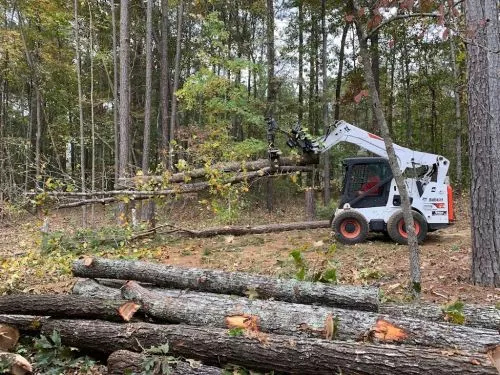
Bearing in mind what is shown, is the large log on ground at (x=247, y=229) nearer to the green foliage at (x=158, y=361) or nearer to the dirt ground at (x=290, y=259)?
the dirt ground at (x=290, y=259)

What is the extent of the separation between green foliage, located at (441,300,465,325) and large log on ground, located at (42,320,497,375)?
2.86 ft

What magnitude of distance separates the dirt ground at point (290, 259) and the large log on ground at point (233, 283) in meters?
1.00

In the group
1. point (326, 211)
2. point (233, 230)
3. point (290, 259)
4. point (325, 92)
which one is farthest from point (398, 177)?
point (325, 92)

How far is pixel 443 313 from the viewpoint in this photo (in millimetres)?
4160

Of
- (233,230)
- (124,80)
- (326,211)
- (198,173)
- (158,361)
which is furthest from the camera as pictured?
(326,211)

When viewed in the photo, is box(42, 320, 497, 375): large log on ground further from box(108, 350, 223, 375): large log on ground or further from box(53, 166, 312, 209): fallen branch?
box(53, 166, 312, 209): fallen branch

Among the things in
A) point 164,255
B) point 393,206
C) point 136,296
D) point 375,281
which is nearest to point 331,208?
point 393,206

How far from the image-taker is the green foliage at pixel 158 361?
361 cm

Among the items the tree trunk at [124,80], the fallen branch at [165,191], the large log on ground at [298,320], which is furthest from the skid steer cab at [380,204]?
the large log on ground at [298,320]

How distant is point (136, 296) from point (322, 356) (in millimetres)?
2182

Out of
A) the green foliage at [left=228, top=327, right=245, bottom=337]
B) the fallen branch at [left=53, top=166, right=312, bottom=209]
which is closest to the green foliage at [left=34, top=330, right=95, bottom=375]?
the green foliage at [left=228, top=327, right=245, bottom=337]

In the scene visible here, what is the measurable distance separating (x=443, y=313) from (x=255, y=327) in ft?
6.08

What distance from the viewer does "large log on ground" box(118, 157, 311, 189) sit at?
27.3 feet

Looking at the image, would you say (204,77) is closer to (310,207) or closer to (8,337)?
(310,207)
